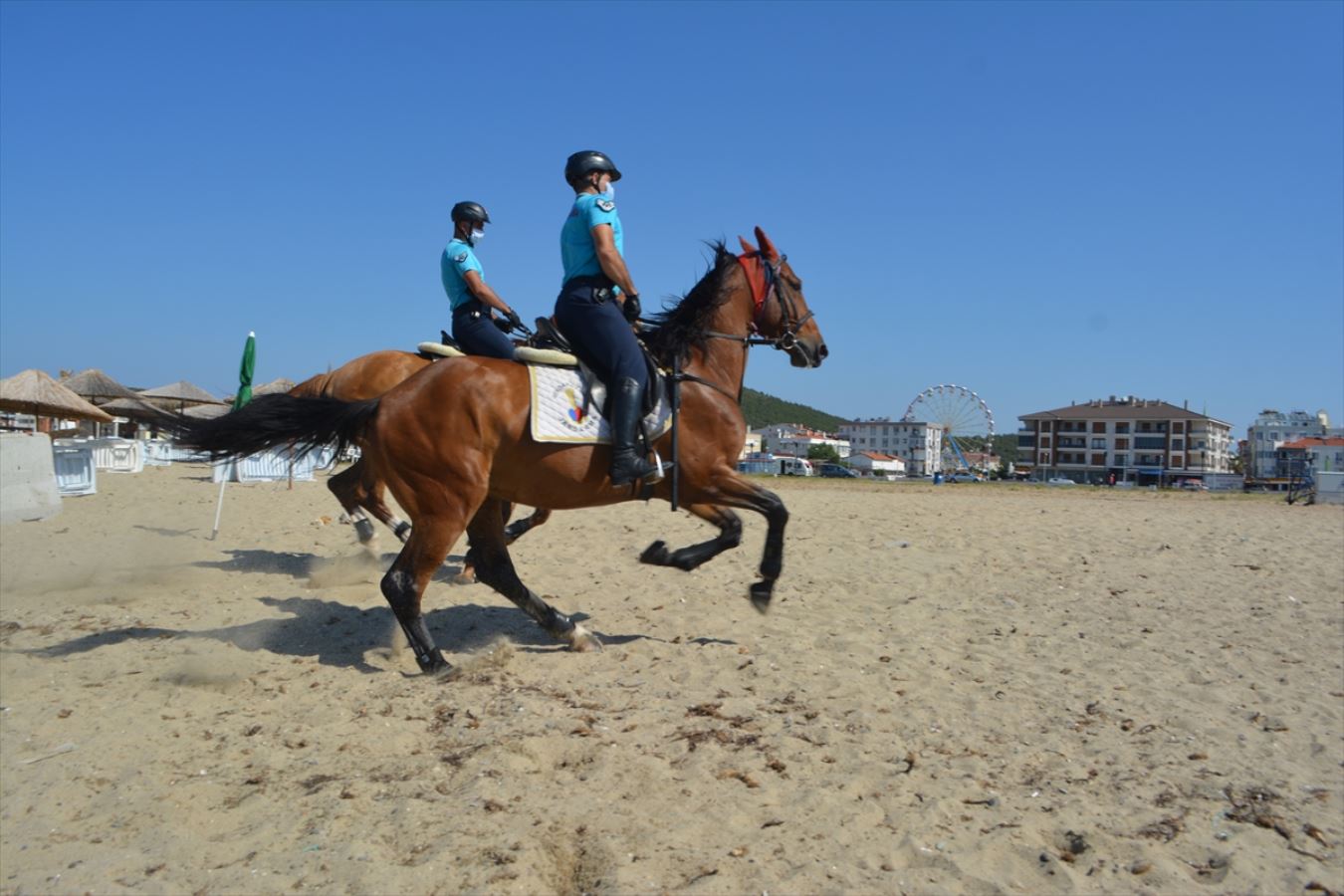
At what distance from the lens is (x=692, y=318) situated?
716cm

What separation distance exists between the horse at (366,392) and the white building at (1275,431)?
14906cm

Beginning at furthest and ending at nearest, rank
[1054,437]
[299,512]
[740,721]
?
[1054,437]
[299,512]
[740,721]

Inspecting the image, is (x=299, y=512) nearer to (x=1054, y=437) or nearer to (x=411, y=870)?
(x=411, y=870)

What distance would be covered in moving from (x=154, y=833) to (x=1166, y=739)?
5.29 metres

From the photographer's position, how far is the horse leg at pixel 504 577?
6.84m

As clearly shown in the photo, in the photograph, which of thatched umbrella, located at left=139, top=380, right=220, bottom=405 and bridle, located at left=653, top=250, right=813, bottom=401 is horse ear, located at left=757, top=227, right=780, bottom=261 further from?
thatched umbrella, located at left=139, top=380, right=220, bottom=405

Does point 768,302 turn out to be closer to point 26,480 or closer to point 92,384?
point 26,480

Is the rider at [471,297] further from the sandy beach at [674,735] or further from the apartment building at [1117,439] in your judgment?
the apartment building at [1117,439]

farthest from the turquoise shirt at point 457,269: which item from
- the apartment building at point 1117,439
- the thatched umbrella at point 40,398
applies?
the apartment building at point 1117,439

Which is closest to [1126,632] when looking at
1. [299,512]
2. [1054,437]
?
[299,512]

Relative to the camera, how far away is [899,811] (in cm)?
413

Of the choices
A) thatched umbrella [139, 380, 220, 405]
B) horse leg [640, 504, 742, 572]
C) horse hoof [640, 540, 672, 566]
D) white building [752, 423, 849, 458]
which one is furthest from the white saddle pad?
white building [752, 423, 849, 458]

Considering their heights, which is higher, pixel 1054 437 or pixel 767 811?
pixel 1054 437

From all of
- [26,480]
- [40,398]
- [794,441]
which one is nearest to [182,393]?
[40,398]
